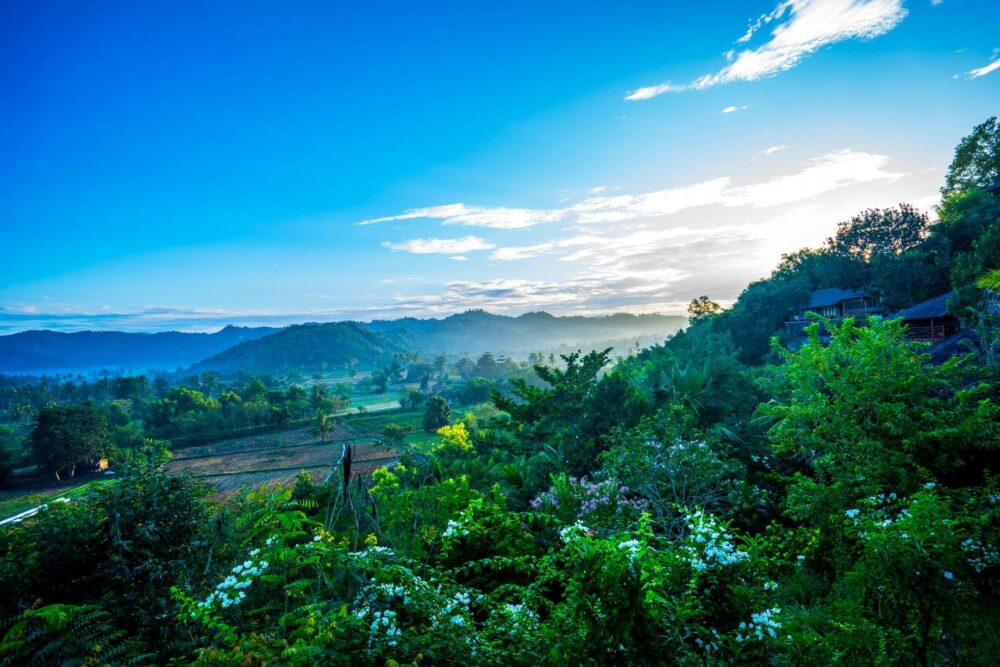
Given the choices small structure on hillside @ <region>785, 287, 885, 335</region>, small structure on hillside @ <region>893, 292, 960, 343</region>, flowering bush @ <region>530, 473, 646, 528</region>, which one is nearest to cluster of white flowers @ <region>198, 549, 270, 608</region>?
flowering bush @ <region>530, 473, 646, 528</region>

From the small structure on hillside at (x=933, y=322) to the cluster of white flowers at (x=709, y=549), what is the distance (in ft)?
67.9

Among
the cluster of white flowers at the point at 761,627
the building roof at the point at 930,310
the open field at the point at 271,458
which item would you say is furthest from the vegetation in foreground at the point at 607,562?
the open field at the point at 271,458

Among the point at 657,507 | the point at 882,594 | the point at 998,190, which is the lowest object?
the point at 657,507

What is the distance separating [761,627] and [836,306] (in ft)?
115

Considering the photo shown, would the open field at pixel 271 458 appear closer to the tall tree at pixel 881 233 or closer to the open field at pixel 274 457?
the open field at pixel 274 457

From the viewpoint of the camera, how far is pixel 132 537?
11.4 feet

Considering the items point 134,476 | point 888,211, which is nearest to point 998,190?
point 888,211

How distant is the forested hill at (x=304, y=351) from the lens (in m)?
136

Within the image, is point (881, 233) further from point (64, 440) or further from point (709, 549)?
point (64, 440)

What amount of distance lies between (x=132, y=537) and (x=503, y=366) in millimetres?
102737

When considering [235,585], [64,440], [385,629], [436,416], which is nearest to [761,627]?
[385,629]

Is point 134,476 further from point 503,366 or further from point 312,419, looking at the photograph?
point 503,366

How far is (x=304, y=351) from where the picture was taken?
14062 centimetres

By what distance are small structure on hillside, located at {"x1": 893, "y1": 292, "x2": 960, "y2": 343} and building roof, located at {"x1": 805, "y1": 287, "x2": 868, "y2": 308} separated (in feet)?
34.1
